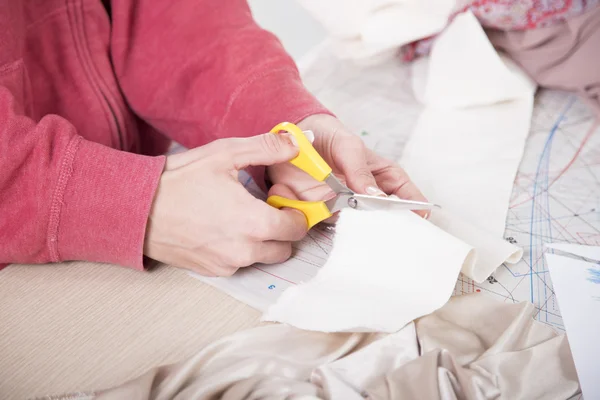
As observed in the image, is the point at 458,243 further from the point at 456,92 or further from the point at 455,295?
the point at 456,92

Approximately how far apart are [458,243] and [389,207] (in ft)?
0.24

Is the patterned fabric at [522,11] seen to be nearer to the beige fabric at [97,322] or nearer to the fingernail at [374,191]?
the fingernail at [374,191]

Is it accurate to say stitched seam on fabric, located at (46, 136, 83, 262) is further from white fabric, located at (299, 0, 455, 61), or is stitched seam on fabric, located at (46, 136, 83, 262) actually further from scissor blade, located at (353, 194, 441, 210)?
white fabric, located at (299, 0, 455, 61)

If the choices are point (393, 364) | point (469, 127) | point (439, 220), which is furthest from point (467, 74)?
point (393, 364)

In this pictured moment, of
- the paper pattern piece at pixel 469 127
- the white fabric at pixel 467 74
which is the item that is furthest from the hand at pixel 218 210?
the white fabric at pixel 467 74

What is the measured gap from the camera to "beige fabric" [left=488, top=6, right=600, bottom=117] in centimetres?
84

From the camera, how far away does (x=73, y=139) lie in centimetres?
51

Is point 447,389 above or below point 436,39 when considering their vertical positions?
below

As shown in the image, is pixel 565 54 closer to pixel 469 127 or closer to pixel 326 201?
pixel 469 127

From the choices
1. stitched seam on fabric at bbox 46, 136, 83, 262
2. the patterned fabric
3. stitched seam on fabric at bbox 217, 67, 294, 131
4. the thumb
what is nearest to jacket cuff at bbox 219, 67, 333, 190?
stitched seam on fabric at bbox 217, 67, 294, 131

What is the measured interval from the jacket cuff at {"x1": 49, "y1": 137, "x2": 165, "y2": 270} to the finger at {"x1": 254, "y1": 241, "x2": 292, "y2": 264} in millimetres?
112

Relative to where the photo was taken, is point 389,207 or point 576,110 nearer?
point 389,207

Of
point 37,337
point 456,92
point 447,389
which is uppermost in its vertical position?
point 456,92

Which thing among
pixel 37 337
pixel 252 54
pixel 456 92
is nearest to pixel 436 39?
pixel 456 92
